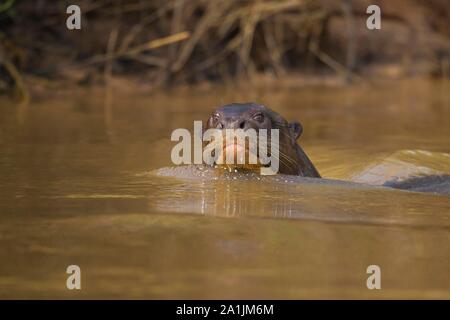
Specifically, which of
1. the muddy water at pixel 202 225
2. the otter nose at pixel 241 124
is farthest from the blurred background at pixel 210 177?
the otter nose at pixel 241 124

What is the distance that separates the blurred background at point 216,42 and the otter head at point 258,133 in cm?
464

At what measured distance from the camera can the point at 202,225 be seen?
377 cm

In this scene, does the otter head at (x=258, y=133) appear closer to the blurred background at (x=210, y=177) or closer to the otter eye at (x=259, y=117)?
the otter eye at (x=259, y=117)

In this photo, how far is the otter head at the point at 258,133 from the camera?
4.46 m

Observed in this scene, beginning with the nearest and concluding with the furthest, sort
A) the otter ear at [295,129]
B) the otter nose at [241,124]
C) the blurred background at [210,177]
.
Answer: the blurred background at [210,177], the otter nose at [241,124], the otter ear at [295,129]

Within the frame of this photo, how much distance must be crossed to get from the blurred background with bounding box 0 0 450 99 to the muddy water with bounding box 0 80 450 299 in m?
3.41

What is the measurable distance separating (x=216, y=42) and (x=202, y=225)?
24.9 ft

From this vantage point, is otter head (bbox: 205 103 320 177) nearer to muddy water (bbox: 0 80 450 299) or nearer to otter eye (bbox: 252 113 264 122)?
otter eye (bbox: 252 113 264 122)

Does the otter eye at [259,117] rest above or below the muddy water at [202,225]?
above

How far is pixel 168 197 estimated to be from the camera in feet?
14.4

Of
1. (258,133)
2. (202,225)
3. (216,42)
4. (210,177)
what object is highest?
(216,42)

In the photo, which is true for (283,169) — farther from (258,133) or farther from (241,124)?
(241,124)

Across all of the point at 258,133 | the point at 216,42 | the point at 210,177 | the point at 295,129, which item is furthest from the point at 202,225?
the point at 216,42

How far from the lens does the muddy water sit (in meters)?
3.04
